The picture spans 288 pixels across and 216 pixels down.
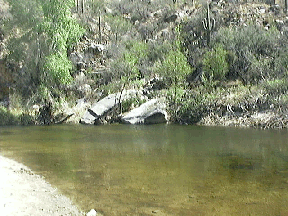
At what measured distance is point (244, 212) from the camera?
5.71m

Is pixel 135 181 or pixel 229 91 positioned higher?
pixel 229 91

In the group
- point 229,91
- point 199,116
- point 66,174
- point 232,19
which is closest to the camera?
point 66,174

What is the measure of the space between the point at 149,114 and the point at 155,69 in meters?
6.95

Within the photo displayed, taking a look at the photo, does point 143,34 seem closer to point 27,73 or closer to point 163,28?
point 163,28

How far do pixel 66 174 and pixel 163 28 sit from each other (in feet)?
116

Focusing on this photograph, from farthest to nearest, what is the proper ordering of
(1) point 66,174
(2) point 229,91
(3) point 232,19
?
(3) point 232,19, (2) point 229,91, (1) point 66,174

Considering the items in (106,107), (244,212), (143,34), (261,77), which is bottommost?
(244,212)

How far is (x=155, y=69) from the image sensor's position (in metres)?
28.7

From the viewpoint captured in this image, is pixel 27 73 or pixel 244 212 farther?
pixel 27 73

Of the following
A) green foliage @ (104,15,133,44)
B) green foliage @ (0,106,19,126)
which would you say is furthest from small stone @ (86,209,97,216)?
green foliage @ (104,15,133,44)

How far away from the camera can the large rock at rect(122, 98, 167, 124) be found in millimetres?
22781

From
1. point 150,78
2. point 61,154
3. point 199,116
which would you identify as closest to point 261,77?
point 199,116

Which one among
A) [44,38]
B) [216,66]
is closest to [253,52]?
[216,66]

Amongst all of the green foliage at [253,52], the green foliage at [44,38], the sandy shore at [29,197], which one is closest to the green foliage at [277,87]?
the green foliage at [253,52]
